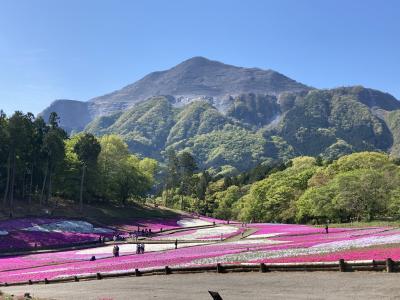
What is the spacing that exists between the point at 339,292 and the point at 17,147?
74.2 m

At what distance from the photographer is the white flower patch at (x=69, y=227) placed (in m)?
72.4

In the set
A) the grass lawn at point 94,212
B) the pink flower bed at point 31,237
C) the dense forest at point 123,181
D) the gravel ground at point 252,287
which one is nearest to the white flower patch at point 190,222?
the grass lawn at point 94,212

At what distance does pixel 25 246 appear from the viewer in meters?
62.0

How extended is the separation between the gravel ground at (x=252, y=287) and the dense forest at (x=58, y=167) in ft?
201

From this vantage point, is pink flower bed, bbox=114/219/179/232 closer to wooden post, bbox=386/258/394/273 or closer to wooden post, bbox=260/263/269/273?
wooden post, bbox=260/263/269/273

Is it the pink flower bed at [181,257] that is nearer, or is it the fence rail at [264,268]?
the fence rail at [264,268]

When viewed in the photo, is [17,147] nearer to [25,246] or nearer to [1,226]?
[1,226]

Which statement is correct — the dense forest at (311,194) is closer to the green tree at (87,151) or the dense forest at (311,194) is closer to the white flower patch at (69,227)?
the green tree at (87,151)

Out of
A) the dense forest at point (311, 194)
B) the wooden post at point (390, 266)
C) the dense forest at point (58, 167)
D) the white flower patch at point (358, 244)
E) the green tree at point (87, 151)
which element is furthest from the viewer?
the green tree at point (87, 151)

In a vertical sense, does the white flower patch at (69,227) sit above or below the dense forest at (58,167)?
below

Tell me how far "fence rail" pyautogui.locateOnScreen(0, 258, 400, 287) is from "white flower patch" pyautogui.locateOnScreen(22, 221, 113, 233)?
3857 centimetres

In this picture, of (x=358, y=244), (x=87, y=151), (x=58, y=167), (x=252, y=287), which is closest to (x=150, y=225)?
(x=58, y=167)

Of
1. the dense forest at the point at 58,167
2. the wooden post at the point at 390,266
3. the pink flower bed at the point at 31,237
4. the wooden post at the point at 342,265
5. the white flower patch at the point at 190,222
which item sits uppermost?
the dense forest at the point at 58,167

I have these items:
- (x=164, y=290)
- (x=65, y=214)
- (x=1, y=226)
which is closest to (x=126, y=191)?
(x=65, y=214)
